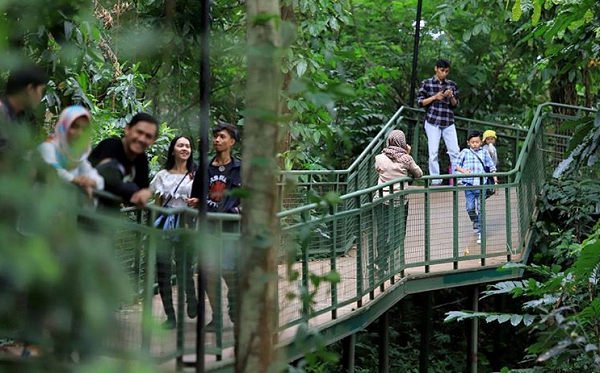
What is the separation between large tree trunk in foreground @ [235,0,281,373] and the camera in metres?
3.89

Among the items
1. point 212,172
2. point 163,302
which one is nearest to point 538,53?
point 212,172

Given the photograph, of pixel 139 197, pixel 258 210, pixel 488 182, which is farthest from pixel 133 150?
pixel 488 182

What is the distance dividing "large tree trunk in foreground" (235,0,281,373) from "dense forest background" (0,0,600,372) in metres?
0.09

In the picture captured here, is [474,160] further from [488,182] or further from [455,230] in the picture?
[455,230]

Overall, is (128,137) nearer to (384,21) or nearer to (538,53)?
(538,53)

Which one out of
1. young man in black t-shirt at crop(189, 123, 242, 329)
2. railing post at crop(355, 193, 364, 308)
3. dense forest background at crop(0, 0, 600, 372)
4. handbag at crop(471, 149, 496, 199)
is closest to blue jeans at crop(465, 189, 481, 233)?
handbag at crop(471, 149, 496, 199)

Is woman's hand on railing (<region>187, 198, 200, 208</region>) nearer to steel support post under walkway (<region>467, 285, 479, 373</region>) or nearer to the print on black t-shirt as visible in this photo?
the print on black t-shirt

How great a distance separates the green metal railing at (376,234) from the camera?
661 cm

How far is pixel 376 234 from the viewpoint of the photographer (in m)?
10.2

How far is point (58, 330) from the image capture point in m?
2.49

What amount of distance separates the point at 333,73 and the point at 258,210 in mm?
12166

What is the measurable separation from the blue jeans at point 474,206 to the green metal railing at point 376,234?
9 cm

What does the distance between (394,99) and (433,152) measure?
456 centimetres

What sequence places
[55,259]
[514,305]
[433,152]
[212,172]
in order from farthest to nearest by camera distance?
[514,305], [433,152], [212,172], [55,259]
